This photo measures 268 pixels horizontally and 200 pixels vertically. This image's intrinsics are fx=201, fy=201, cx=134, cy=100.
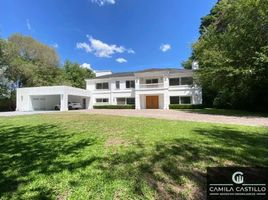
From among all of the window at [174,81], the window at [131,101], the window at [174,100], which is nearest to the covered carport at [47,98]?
the window at [131,101]

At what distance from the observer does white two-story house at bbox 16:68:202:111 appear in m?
30.1

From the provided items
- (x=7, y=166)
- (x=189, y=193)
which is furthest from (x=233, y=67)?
(x=7, y=166)

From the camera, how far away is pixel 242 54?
17.8 metres

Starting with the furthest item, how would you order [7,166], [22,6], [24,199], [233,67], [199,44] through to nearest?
[199,44] < [22,6] < [233,67] < [7,166] < [24,199]

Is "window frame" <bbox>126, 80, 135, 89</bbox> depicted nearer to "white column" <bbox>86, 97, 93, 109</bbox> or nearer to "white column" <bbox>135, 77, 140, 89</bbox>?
"white column" <bbox>135, 77, 140, 89</bbox>

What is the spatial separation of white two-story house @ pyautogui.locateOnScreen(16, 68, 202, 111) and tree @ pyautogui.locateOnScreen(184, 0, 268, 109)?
7.83m

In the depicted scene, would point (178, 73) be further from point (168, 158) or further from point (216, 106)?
point (168, 158)

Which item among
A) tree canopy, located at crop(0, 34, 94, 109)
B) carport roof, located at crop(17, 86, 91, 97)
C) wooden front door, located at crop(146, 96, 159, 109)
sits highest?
tree canopy, located at crop(0, 34, 94, 109)

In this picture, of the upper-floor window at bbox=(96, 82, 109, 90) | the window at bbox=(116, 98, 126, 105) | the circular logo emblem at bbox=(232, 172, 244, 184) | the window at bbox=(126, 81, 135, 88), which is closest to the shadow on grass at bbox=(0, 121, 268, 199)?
the circular logo emblem at bbox=(232, 172, 244, 184)

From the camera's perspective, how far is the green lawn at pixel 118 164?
11.6 feet

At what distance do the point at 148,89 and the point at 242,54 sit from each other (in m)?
15.9

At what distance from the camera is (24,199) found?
130 inches

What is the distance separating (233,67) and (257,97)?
23.6ft

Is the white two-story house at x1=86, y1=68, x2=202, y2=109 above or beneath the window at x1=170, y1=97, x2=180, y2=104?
above
